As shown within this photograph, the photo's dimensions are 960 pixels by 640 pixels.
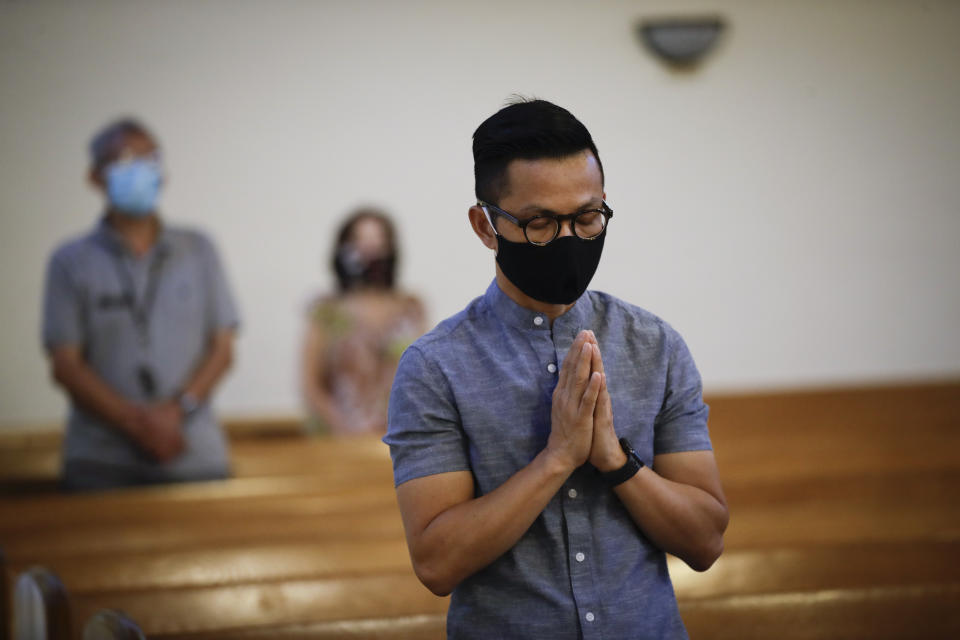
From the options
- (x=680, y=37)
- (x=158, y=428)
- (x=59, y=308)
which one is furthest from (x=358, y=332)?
(x=680, y=37)

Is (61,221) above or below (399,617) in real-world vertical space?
above

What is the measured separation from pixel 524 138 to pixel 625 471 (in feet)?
1.12

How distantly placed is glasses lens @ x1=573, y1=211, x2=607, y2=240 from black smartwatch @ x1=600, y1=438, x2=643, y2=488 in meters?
0.22

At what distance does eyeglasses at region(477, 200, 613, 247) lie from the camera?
107 cm

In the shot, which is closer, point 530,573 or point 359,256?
point 530,573

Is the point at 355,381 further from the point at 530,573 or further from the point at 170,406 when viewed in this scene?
the point at 530,573

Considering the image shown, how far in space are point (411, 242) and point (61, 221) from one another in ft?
6.39

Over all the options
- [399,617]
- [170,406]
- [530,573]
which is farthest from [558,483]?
[170,406]

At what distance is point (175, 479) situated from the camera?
3.10 metres

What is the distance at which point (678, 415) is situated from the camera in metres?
1.15

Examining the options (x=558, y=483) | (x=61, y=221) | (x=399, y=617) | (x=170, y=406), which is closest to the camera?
(x=558, y=483)

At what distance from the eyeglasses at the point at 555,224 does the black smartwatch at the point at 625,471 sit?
8.6 inches

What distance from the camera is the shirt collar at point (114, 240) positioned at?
3.10 meters

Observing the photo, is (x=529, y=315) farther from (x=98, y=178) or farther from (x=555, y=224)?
(x=98, y=178)
